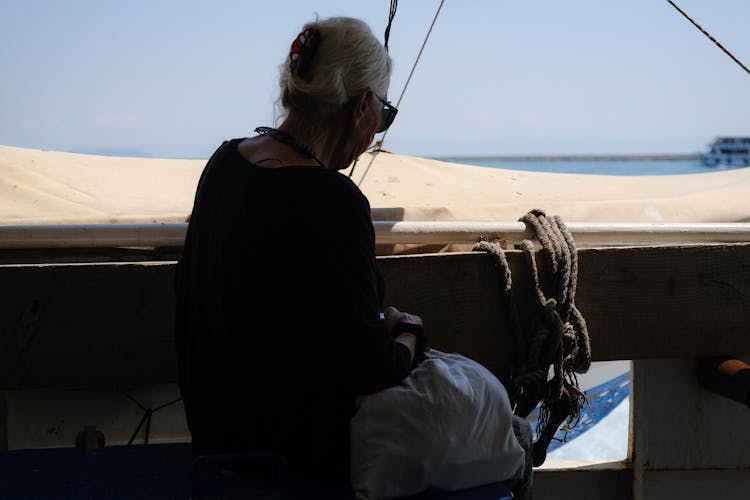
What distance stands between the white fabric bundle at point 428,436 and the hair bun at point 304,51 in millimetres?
520

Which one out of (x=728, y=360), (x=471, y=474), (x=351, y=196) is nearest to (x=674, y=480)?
(x=728, y=360)

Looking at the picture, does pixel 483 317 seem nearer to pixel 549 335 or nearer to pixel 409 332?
pixel 549 335

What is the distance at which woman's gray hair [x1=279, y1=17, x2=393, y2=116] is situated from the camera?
1.29 metres

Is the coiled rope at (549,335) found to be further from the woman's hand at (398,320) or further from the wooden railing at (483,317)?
the woman's hand at (398,320)

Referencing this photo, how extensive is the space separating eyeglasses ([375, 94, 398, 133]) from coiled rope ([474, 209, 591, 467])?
0.52 meters

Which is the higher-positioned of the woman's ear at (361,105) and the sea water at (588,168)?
the woman's ear at (361,105)

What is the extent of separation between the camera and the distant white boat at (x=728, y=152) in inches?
659

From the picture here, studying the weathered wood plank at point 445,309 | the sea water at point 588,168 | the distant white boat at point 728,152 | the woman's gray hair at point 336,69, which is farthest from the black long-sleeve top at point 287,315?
the distant white boat at point 728,152

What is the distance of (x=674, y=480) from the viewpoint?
2137 millimetres

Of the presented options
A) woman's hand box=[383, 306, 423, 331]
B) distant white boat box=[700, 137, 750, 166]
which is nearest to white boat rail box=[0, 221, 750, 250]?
woman's hand box=[383, 306, 423, 331]

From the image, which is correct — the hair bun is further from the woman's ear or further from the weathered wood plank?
the weathered wood plank

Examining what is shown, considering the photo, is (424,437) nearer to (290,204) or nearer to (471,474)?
(471,474)

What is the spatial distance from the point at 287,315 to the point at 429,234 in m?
0.74

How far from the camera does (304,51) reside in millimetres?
1309
